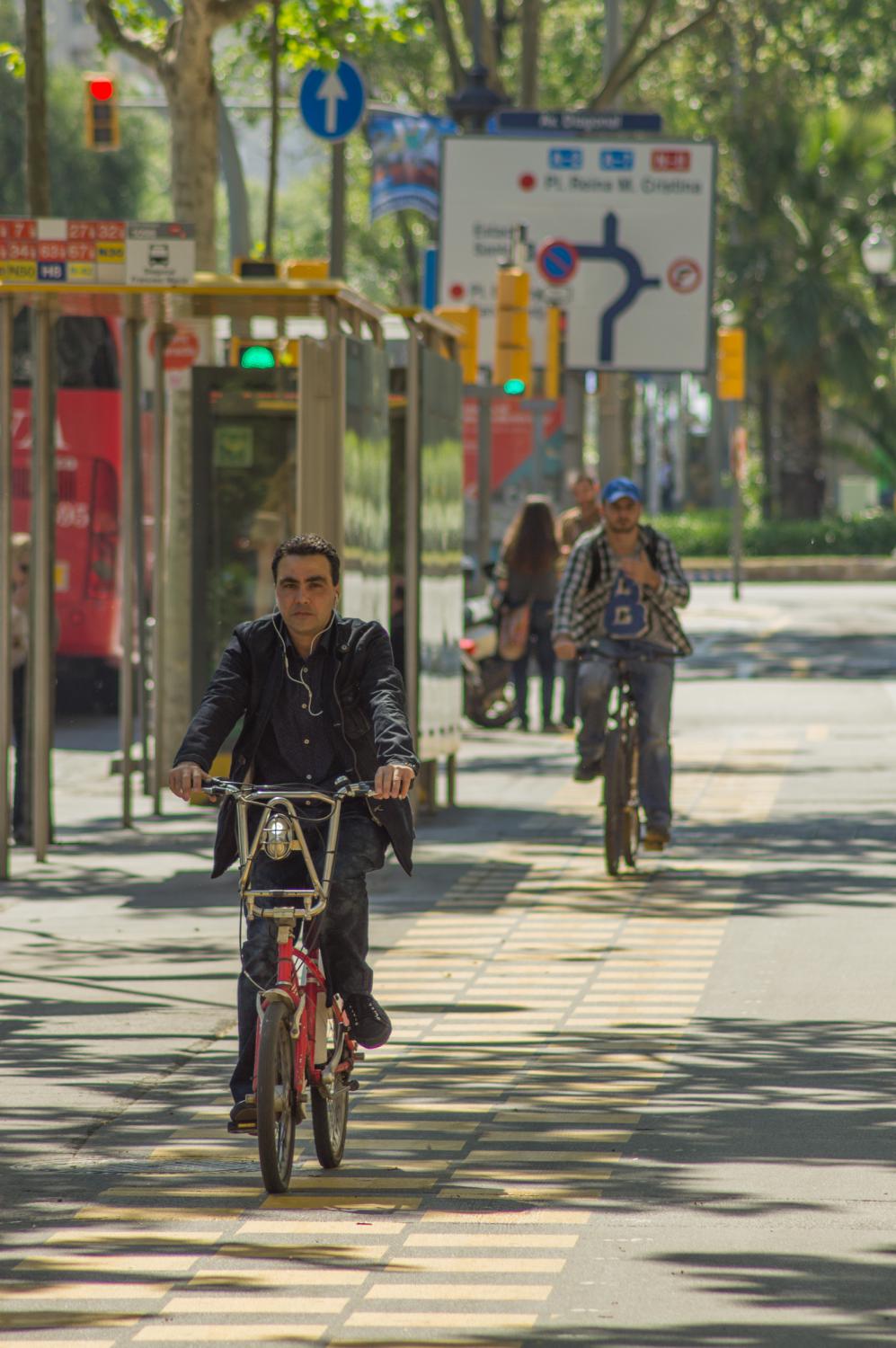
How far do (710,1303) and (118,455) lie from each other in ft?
55.7

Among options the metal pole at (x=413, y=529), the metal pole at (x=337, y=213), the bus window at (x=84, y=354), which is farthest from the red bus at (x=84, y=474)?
the metal pole at (x=413, y=529)

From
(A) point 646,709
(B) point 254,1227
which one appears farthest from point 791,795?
(B) point 254,1227

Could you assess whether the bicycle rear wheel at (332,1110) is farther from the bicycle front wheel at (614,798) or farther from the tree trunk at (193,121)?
the tree trunk at (193,121)

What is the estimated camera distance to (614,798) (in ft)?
39.2

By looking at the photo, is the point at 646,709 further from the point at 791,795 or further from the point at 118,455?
the point at 118,455

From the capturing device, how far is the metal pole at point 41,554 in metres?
12.7

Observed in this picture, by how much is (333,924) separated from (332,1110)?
1.51 feet

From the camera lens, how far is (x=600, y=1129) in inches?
285

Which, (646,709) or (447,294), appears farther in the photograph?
(447,294)

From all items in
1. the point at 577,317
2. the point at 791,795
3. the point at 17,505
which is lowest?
the point at 791,795

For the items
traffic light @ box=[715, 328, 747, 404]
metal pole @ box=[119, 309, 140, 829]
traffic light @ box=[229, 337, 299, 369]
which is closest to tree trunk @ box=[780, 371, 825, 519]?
traffic light @ box=[715, 328, 747, 404]

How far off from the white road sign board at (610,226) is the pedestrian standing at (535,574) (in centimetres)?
819

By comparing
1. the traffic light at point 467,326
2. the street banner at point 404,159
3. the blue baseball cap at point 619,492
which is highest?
the street banner at point 404,159

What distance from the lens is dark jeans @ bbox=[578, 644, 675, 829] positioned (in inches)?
485
